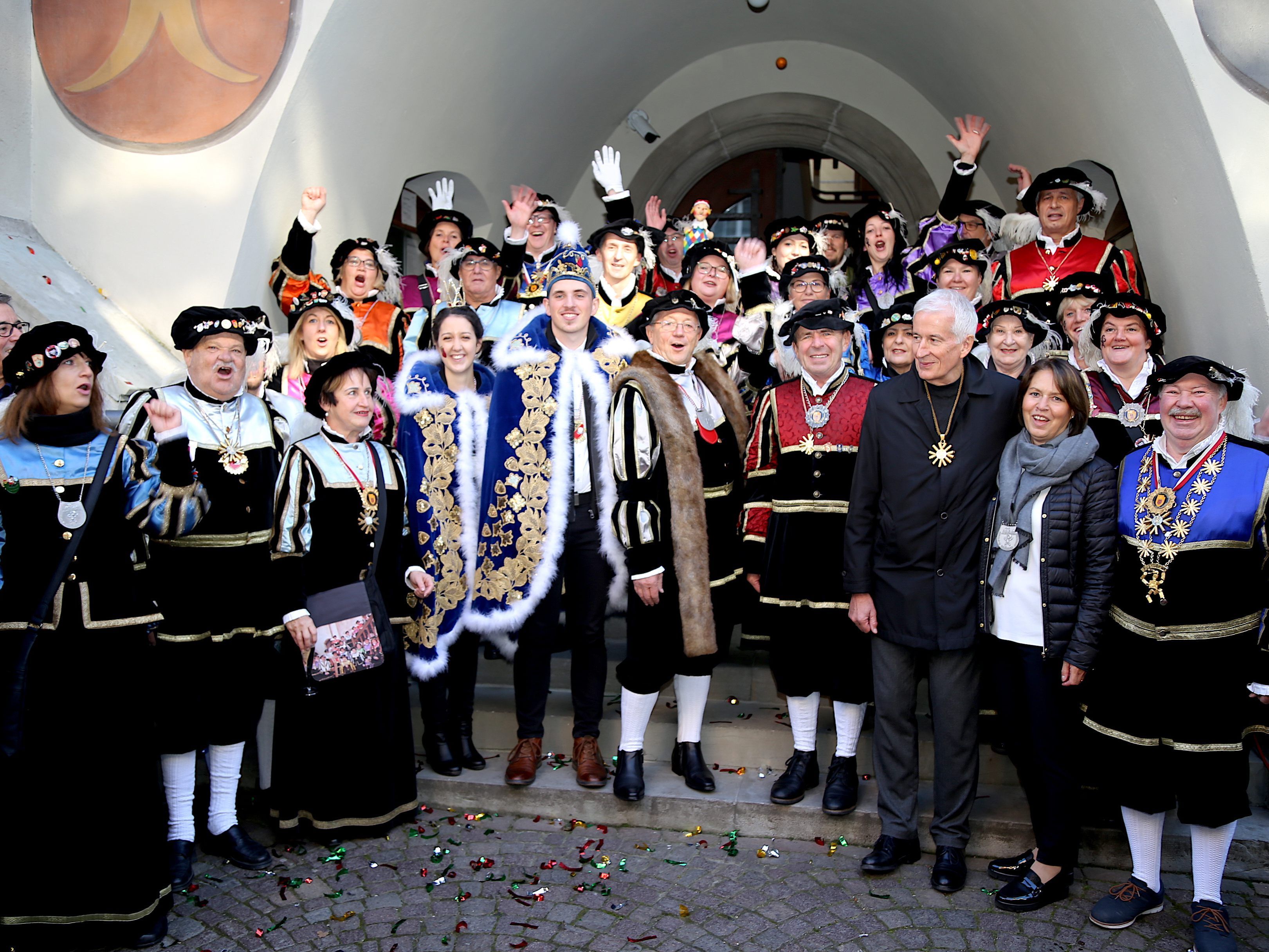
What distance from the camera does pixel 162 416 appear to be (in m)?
3.29

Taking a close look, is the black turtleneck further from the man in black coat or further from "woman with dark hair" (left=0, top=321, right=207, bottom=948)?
the man in black coat

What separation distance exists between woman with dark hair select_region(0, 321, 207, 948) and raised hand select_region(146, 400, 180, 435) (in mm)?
16

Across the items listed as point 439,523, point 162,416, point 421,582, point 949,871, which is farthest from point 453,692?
point 949,871

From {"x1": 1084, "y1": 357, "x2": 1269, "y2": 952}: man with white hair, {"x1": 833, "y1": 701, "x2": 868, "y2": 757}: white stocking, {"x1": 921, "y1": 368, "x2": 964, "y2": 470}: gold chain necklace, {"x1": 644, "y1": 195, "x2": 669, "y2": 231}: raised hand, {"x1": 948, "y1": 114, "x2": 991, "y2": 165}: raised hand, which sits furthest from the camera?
{"x1": 644, "y1": 195, "x2": 669, "y2": 231}: raised hand

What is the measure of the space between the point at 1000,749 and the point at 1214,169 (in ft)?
10.1

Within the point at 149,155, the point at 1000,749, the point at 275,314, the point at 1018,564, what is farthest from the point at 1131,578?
the point at 149,155

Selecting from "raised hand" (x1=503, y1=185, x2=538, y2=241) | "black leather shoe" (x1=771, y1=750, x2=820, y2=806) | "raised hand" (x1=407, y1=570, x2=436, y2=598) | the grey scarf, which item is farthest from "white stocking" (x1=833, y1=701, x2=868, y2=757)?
"raised hand" (x1=503, y1=185, x2=538, y2=241)

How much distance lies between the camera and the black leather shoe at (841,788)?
3.85 meters

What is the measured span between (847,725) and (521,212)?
381cm

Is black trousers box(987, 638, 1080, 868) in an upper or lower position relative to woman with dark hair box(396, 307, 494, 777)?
lower

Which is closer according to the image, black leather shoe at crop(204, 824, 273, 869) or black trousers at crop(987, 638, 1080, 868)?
black trousers at crop(987, 638, 1080, 868)

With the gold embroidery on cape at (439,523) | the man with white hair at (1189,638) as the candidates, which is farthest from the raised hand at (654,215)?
the man with white hair at (1189,638)

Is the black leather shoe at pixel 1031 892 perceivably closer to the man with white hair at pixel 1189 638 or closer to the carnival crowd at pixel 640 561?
the carnival crowd at pixel 640 561

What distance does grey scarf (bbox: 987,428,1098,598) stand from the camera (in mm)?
3225
